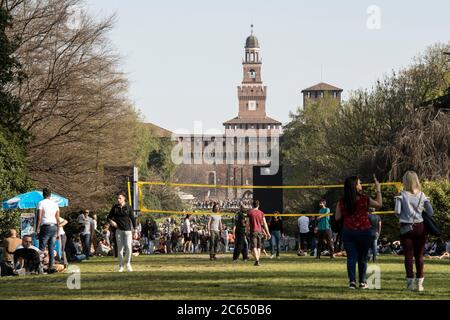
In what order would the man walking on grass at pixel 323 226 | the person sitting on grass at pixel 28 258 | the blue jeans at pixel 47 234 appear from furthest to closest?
the man walking on grass at pixel 323 226 < the person sitting on grass at pixel 28 258 < the blue jeans at pixel 47 234

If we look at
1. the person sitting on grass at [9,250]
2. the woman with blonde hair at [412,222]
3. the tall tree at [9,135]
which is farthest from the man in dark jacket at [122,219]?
the tall tree at [9,135]

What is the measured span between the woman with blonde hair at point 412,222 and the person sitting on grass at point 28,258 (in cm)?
1014

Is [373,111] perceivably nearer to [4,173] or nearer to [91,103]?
[91,103]

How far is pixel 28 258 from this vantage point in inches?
984

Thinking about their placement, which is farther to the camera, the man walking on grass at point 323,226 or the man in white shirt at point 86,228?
the man in white shirt at point 86,228

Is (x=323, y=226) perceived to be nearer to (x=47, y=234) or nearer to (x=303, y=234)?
(x=303, y=234)

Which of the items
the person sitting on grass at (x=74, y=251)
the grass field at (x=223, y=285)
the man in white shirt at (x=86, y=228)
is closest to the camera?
the grass field at (x=223, y=285)

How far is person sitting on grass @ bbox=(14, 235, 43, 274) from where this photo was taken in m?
24.9

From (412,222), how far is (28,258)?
10.6m

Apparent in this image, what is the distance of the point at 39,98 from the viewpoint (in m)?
52.0

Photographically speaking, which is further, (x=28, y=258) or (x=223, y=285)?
(x=28, y=258)

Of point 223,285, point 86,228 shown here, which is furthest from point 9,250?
point 223,285

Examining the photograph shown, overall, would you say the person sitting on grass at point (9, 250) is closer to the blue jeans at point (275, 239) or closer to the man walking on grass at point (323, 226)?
the man walking on grass at point (323, 226)

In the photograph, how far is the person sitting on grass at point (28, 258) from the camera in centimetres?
2489
